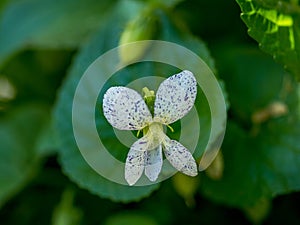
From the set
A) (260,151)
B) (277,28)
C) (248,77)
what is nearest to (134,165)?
(277,28)

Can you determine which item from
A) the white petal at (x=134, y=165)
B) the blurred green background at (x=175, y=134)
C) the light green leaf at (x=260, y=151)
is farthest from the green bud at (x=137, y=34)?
the white petal at (x=134, y=165)

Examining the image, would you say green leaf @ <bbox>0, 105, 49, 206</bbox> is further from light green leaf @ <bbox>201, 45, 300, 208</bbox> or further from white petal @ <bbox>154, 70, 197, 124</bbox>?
white petal @ <bbox>154, 70, 197, 124</bbox>

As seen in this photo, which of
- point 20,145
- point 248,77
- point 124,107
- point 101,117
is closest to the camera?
point 124,107

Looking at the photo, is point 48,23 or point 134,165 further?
point 48,23

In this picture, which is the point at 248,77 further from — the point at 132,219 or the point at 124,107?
the point at 124,107

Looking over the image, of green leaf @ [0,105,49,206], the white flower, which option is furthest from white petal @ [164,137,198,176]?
green leaf @ [0,105,49,206]

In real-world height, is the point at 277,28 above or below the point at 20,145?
above

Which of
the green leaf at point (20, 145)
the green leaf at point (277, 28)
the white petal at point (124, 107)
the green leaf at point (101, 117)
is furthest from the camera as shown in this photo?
the green leaf at point (20, 145)

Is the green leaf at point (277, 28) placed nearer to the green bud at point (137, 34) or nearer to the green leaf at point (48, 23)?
the green bud at point (137, 34)
